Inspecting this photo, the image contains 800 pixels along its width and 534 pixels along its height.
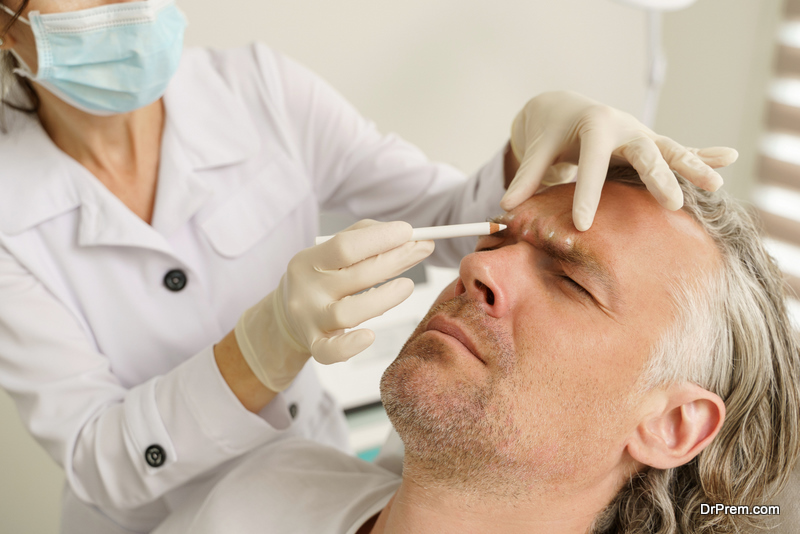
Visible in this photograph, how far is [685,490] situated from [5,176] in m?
1.42

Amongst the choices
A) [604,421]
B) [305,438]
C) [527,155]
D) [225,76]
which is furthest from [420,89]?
[604,421]

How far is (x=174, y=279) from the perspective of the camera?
1.28 m

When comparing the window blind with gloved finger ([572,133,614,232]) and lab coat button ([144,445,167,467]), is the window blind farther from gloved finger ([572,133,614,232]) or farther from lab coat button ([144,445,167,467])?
lab coat button ([144,445,167,467])

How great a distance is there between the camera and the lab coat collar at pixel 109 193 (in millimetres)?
1218

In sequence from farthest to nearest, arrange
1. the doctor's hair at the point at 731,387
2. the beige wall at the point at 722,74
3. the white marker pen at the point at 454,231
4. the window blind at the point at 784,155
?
the beige wall at the point at 722,74 → the window blind at the point at 784,155 → the doctor's hair at the point at 731,387 → the white marker pen at the point at 454,231

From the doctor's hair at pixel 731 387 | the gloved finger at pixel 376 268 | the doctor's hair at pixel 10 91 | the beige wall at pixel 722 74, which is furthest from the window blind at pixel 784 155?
the doctor's hair at pixel 10 91

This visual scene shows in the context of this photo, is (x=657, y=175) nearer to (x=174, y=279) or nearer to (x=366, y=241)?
(x=366, y=241)

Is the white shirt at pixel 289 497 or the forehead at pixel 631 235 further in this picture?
the white shirt at pixel 289 497

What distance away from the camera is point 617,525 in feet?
3.72

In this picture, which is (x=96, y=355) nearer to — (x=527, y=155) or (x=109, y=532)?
(x=109, y=532)

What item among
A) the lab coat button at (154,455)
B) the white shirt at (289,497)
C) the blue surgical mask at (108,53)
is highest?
the blue surgical mask at (108,53)

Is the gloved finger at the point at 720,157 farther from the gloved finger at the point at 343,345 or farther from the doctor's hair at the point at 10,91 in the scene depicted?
the doctor's hair at the point at 10,91

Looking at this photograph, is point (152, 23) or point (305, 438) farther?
point (305, 438)

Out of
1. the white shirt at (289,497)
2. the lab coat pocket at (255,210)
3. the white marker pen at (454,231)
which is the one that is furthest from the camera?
the lab coat pocket at (255,210)
